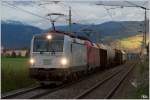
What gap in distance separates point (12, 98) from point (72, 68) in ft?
24.8

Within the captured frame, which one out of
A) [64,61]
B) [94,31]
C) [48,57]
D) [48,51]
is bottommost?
[64,61]

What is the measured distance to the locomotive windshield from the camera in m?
25.1

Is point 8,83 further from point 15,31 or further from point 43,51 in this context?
point 15,31

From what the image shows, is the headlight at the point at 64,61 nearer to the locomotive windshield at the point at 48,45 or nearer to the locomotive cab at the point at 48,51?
the locomotive cab at the point at 48,51

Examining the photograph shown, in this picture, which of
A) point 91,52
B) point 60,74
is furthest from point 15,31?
point 60,74

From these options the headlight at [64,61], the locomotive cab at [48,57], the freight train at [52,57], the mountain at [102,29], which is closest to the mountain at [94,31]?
the mountain at [102,29]

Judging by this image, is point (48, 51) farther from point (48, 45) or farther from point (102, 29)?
point (102, 29)

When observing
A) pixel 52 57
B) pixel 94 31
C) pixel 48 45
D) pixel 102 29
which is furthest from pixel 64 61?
pixel 102 29

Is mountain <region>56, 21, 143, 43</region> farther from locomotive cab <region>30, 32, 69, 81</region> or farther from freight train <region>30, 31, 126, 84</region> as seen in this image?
locomotive cab <region>30, 32, 69, 81</region>

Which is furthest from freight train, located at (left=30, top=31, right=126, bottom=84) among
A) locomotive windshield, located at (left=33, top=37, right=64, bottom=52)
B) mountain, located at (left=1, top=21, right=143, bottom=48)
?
mountain, located at (left=1, top=21, right=143, bottom=48)

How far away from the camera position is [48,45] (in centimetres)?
2525

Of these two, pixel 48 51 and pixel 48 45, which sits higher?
pixel 48 45

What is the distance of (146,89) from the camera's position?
69.1 ft

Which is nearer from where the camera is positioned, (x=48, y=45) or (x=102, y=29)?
(x=48, y=45)
